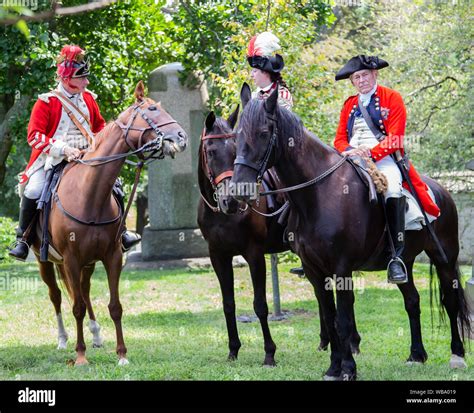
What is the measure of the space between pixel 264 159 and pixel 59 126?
331 centimetres

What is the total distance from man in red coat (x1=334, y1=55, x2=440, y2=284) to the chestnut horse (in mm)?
1136

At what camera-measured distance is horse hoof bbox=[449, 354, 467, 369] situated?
8.74 meters

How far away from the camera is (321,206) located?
7.68m

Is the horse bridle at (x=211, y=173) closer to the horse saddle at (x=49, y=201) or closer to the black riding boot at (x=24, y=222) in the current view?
the horse saddle at (x=49, y=201)

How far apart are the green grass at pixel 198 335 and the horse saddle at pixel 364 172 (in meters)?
1.71

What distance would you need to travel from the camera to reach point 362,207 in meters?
7.88

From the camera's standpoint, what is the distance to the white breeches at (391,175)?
26.4ft

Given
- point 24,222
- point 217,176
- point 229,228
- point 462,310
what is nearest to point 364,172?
point 217,176

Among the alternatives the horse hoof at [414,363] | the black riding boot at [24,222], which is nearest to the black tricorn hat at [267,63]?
the black riding boot at [24,222]

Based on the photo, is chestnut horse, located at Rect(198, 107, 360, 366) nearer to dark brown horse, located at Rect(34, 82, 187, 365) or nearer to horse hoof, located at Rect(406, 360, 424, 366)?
dark brown horse, located at Rect(34, 82, 187, 365)

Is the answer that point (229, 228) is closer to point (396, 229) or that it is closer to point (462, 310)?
point (396, 229)
